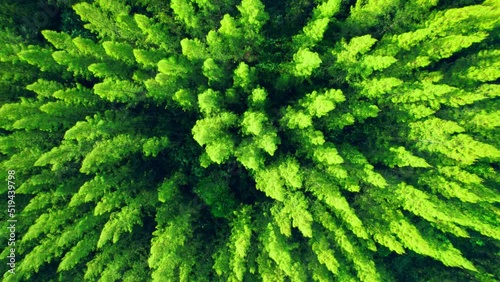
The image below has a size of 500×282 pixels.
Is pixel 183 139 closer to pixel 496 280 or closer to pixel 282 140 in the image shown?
pixel 282 140

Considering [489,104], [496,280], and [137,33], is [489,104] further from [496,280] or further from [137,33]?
[137,33]

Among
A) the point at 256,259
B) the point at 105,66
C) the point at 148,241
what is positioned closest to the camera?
the point at 105,66

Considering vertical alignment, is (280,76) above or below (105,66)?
above

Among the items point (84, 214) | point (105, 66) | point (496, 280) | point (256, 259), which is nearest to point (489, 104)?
point (496, 280)

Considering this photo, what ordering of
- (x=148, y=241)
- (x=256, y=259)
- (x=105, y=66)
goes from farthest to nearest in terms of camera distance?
(x=148, y=241), (x=256, y=259), (x=105, y=66)

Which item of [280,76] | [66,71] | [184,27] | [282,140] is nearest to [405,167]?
[282,140]

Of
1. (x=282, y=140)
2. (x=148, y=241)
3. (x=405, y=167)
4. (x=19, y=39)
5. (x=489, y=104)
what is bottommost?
(x=148, y=241)

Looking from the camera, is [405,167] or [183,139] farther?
[183,139]
